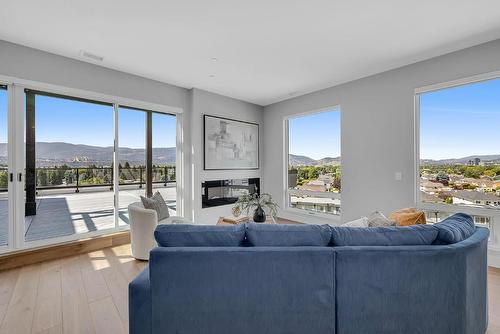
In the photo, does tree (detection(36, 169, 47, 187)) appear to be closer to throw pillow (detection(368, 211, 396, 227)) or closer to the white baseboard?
throw pillow (detection(368, 211, 396, 227))

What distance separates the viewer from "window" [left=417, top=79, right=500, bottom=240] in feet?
9.98

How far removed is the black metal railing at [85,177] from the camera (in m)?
Answer: 3.32

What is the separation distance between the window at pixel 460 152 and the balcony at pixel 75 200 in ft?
13.8

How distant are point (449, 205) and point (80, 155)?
5.10 meters

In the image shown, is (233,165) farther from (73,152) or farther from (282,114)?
(73,152)

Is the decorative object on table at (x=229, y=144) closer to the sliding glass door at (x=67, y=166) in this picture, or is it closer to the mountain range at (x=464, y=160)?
the sliding glass door at (x=67, y=166)

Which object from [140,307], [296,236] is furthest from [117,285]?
[296,236]

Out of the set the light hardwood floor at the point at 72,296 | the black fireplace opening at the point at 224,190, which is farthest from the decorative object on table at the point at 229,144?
the light hardwood floor at the point at 72,296

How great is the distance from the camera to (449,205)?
3256 mm

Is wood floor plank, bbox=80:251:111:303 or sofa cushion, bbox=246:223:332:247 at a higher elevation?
sofa cushion, bbox=246:223:332:247

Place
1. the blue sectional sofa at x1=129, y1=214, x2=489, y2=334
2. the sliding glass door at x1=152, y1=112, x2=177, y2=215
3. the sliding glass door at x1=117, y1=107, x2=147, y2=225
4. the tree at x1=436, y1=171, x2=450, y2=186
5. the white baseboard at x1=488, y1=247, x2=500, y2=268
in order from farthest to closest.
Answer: the sliding glass door at x1=152, y1=112, x2=177, y2=215, the sliding glass door at x1=117, y1=107, x2=147, y2=225, the tree at x1=436, y1=171, x2=450, y2=186, the white baseboard at x1=488, y1=247, x2=500, y2=268, the blue sectional sofa at x1=129, y1=214, x2=489, y2=334

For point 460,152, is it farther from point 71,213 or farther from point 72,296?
point 71,213

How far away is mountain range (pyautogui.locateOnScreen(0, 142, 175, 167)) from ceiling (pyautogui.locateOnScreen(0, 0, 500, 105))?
1.22 meters

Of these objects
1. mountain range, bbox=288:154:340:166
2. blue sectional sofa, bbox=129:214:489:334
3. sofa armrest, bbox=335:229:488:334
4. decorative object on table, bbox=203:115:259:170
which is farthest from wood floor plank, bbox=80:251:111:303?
mountain range, bbox=288:154:340:166
